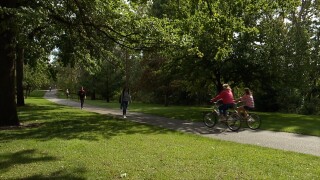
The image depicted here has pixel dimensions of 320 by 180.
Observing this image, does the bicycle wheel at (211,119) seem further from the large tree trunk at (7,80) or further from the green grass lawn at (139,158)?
the large tree trunk at (7,80)

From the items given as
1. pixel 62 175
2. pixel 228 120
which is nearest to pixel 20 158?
pixel 62 175

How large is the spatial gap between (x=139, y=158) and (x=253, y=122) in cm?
818

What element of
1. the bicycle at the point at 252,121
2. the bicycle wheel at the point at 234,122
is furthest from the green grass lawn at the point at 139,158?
the bicycle at the point at 252,121

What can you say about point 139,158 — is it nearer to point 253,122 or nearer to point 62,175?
point 62,175

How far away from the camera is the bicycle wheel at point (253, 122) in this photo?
15375 mm

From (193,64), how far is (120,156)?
15.0m

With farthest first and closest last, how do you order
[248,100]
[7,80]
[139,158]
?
[248,100], [7,80], [139,158]

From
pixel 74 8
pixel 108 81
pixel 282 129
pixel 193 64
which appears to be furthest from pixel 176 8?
pixel 108 81

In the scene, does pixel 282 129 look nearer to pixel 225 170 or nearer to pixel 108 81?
pixel 225 170

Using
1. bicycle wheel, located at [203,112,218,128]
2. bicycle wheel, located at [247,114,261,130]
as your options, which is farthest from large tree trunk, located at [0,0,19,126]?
bicycle wheel, located at [247,114,261,130]

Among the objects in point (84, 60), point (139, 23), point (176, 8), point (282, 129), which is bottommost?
point (282, 129)

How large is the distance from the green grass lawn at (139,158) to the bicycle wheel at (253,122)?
4.09 m

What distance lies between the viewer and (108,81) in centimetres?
5094

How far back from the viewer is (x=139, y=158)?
858 centimetres
